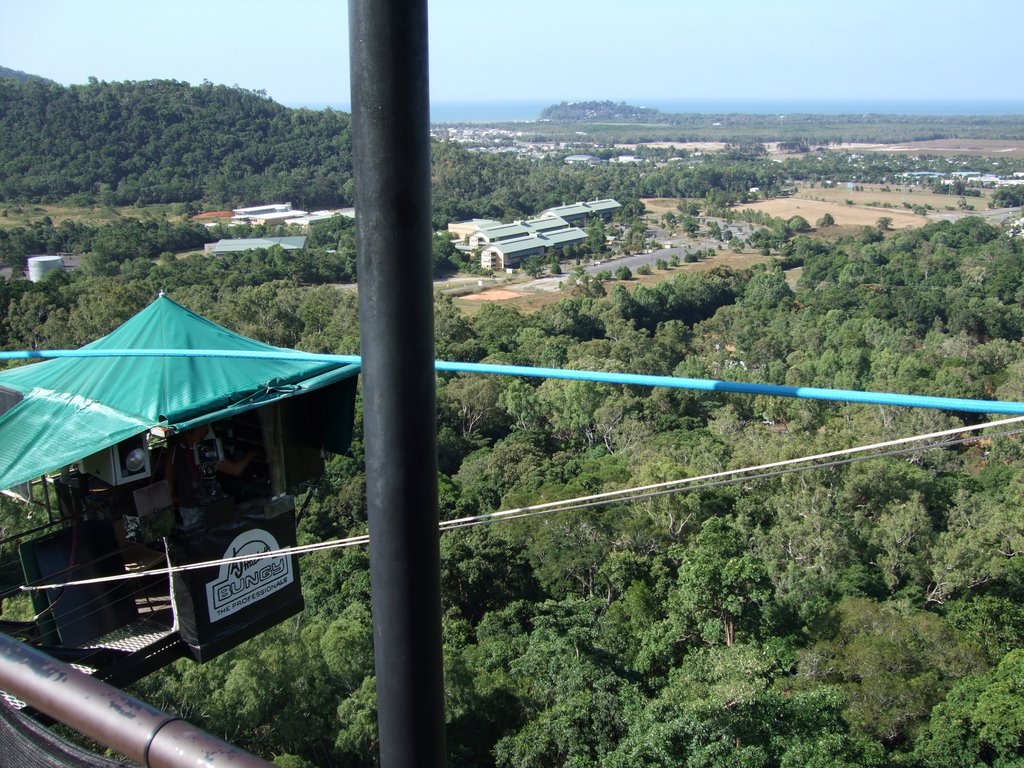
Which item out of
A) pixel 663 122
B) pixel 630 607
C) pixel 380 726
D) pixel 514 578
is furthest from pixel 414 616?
pixel 663 122

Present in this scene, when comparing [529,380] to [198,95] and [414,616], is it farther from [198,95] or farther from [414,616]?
[198,95]

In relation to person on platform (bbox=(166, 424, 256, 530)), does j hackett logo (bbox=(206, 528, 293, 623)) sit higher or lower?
lower

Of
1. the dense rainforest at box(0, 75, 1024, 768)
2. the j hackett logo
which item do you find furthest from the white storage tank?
the j hackett logo

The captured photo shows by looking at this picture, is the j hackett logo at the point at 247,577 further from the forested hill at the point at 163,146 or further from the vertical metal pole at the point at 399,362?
the forested hill at the point at 163,146

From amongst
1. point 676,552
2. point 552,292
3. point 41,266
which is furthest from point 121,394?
point 552,292

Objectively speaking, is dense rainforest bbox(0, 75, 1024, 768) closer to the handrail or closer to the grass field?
the handrail

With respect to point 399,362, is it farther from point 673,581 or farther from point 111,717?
point 673,581
